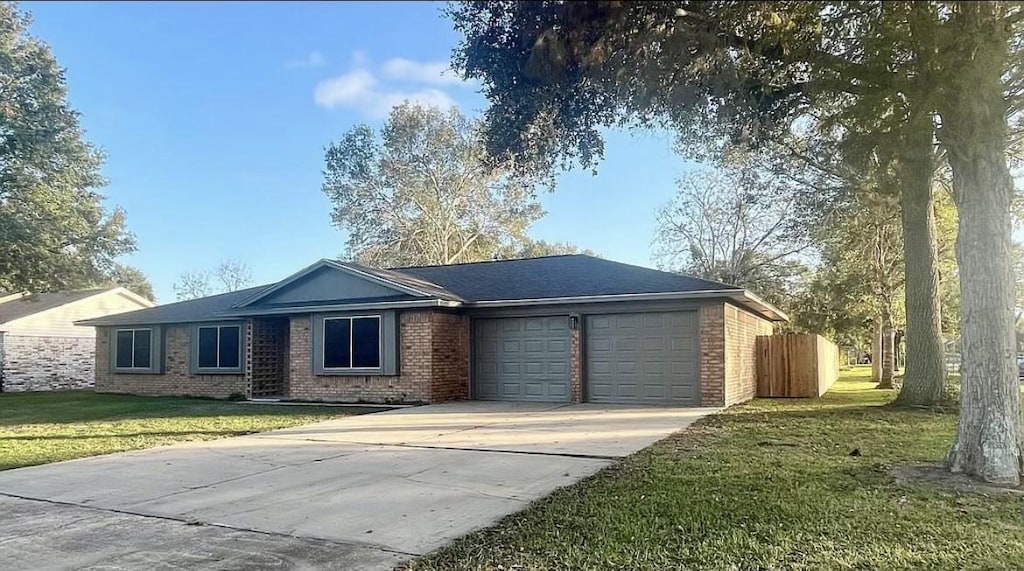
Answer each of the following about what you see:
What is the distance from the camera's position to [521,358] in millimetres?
15719

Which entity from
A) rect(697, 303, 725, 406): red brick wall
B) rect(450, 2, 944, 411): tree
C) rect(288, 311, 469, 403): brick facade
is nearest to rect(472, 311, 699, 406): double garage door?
rect(697, 303, 725, 406): red brick wall

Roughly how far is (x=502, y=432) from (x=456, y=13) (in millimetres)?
6037

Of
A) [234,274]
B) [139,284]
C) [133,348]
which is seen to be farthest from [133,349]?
[139,284]

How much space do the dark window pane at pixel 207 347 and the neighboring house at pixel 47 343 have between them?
951 cm

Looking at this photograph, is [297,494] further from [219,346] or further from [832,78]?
[219,346]

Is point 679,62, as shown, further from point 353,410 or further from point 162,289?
point 162,289

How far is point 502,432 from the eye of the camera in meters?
10.6

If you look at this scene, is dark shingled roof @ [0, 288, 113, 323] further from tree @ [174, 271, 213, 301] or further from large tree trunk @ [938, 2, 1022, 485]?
large tree trunk @ [938, 2, 1022, 485]

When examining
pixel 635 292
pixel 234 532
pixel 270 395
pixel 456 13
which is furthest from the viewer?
pixel 270 395

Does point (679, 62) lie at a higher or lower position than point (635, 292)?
higher

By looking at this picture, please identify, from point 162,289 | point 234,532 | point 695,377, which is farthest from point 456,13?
point 162,289

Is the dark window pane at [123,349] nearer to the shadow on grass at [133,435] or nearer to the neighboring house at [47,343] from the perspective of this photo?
the neighboring house at [47,343]

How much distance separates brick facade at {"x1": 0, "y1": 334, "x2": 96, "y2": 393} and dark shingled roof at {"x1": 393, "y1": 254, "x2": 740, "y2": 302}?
16.2 metres

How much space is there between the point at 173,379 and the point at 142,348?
173cm
